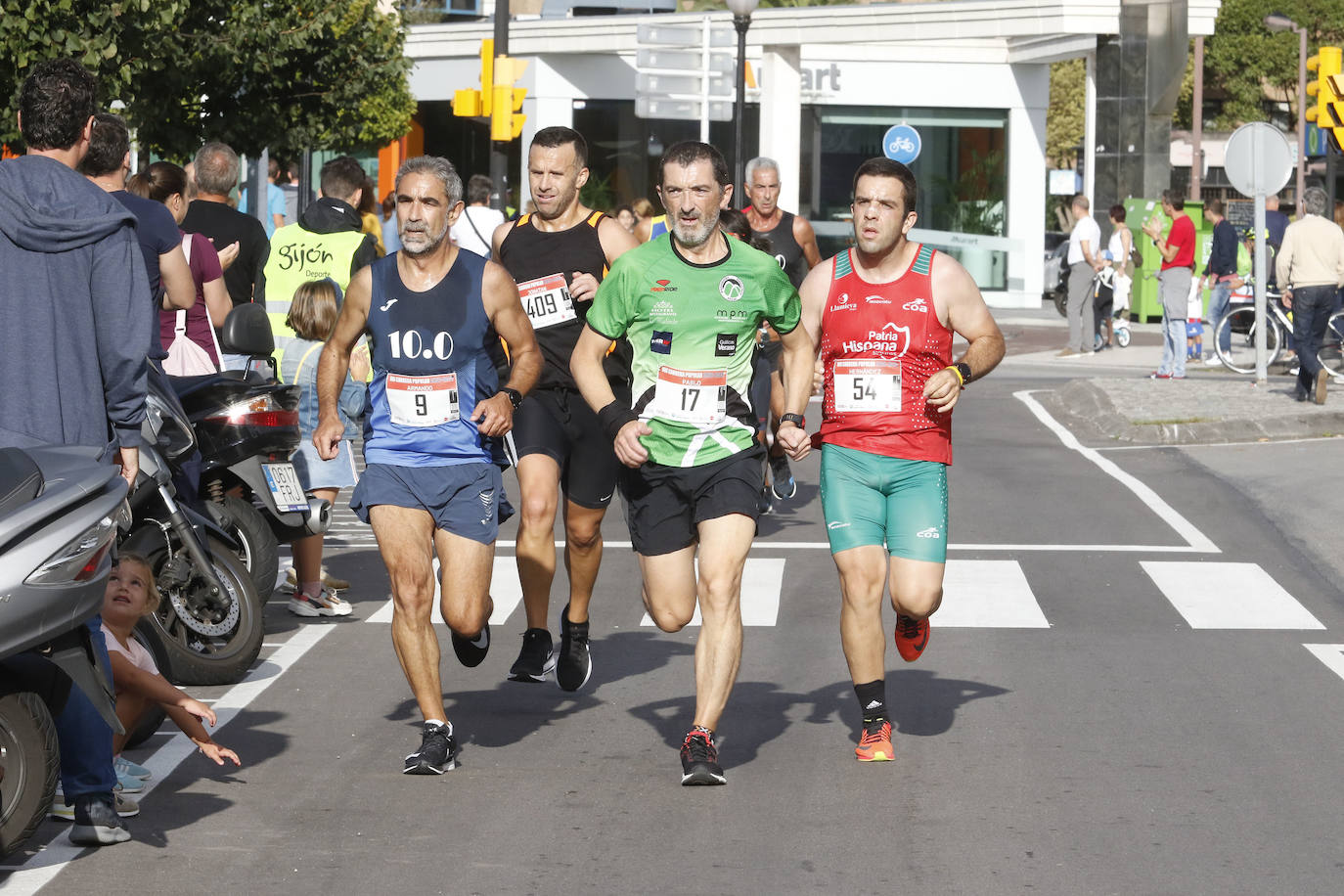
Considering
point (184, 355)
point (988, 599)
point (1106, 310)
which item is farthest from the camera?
point (1106, 310)

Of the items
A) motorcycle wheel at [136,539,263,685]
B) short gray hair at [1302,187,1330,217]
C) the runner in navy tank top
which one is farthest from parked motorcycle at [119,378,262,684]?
short gray hair at [1302,187,1330,217]

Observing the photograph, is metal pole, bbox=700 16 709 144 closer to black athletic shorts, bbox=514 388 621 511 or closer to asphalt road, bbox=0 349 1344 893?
asphalt road, bbox=0 349 1344 893

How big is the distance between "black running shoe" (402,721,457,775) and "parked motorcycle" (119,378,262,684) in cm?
135

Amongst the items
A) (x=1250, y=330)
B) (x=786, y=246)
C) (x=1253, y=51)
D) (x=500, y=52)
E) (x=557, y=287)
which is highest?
(x=1253, y=51)

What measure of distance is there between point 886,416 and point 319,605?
142 inches

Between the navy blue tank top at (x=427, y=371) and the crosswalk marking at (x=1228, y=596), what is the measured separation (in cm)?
404

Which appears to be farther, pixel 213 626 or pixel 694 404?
pixel 213 626

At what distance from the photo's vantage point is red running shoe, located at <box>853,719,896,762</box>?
6754 mm

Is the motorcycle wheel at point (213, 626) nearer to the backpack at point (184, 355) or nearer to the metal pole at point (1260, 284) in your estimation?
the backpack at point (184, 355)

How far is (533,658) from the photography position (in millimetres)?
7980

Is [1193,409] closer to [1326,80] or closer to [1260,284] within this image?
[1260,284]

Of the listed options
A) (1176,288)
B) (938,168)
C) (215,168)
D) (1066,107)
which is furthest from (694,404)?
(1066,107)

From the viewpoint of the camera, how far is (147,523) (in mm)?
7551

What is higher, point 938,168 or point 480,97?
point 938,168
